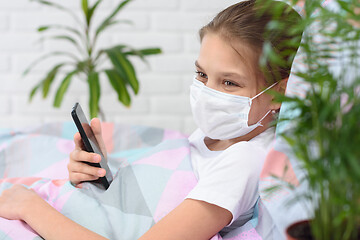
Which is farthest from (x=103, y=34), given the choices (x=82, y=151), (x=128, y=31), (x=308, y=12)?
(x=308, y=12)

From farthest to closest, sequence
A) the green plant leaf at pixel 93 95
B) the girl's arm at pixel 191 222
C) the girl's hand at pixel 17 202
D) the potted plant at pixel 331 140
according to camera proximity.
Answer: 1. the green plant leaf at pixel 93 95
2. the girl's hand at pixel 17 202
3. the girl's arm at pixel 191 222
4. the potted plant at pixel 331 140

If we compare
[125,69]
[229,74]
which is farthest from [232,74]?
[125,69]

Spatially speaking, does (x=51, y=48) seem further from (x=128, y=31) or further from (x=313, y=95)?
(x=313, y=95)

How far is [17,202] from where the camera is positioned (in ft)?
3.22

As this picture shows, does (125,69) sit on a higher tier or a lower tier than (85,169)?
higher

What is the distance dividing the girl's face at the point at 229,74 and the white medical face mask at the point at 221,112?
0.05 ft

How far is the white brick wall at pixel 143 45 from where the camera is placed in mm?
2195

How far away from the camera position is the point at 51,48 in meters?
2.24

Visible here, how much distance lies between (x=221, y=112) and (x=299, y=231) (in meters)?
0.52

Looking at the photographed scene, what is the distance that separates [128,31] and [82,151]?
4.18 ft

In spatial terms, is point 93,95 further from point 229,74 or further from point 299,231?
point 299,231

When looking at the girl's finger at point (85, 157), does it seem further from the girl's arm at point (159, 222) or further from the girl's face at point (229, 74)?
→ the girl's face at point (229, 74)

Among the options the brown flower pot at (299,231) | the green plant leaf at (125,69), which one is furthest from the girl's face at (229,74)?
the green plant leaf at (125,69)

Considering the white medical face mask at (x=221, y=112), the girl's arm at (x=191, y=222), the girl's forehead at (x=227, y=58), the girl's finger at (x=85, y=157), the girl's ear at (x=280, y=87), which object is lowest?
the girl's arm at (x=191, y=222)
